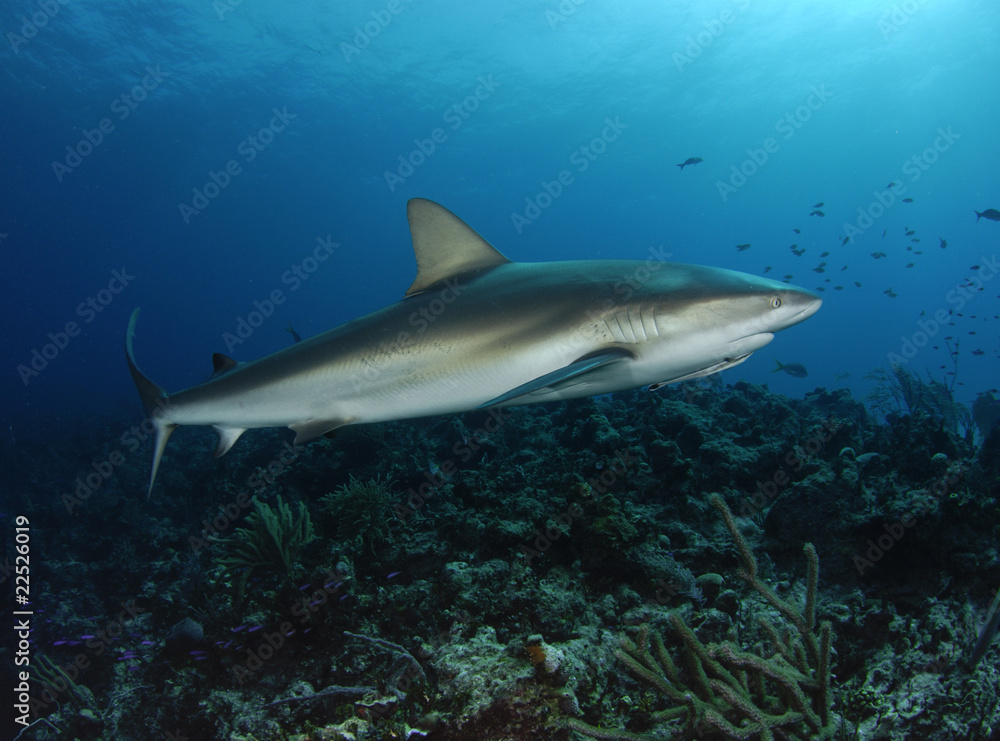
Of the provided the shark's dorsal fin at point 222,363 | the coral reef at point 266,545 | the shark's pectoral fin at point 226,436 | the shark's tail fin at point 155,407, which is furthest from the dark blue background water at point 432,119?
the shark's pectoral fin at point 226,436

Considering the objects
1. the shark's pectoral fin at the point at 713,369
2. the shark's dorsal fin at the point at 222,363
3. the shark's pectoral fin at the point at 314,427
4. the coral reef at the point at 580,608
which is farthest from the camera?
the shark's dorsal fin at the point at 222,363

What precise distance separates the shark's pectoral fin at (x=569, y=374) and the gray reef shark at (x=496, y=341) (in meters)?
0.01

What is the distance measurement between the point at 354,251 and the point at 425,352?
495 feet

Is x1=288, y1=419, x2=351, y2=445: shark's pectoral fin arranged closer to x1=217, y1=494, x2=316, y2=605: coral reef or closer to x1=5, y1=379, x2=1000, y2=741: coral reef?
x1=5, y1=379, x2=1000, y2=741: coral reef

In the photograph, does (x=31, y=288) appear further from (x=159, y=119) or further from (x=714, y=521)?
(x=714, y=521)

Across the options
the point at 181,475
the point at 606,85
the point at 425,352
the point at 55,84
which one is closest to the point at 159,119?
the point at 55,84

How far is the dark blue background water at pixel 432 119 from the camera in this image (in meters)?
44.2

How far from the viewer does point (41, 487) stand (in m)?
15.3

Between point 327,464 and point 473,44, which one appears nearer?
point 327,464

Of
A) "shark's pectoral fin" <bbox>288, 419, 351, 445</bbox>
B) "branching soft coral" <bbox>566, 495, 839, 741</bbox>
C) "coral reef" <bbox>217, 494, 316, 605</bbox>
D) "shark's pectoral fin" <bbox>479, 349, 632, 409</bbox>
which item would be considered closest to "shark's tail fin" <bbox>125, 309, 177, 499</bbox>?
"coral reef" <bbox>217, 494, 316, 605</bbox>

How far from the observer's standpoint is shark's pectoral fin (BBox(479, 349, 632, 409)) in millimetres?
2684

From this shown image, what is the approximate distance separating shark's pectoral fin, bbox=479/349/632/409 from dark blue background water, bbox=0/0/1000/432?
2915cm

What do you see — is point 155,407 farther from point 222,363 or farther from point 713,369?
point 713,369

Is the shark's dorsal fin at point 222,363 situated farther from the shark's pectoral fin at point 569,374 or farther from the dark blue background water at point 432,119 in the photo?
the dark blue background water at point 432,119
